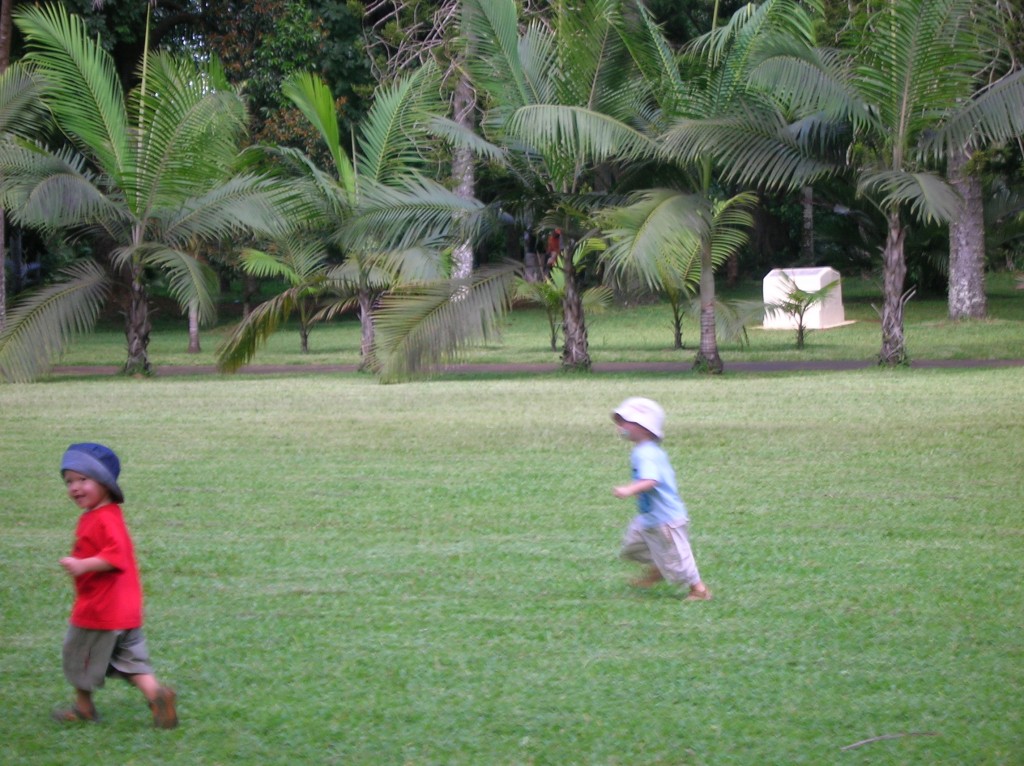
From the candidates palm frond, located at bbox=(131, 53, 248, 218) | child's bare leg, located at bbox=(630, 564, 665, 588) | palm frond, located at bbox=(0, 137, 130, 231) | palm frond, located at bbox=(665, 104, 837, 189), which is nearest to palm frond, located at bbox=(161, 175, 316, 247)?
palm frond, located at bbox=(131, 53, 248, 218)

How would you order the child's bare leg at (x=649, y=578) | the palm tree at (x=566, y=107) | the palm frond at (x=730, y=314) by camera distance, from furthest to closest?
the palm frond at (x=730, y=314) → the palm tree at (x=566, y=107) → the child's bare leg at (x=649, y=578)

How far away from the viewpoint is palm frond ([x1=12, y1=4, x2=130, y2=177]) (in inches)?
677

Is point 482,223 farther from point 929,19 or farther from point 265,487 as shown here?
point 265,487

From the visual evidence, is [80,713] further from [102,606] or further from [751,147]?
[751,147]

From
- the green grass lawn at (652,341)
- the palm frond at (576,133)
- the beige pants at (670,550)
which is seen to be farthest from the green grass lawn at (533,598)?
the green grass lawn at (652,341)

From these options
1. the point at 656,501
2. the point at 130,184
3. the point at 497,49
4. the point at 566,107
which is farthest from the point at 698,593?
the point at 130,184

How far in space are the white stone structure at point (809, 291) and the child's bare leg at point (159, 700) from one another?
20.2 m

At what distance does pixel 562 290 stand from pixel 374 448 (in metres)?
8.10

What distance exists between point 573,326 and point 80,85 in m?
7.42

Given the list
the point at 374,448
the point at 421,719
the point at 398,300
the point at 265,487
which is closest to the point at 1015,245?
the point at 398,300

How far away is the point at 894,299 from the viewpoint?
669 inches

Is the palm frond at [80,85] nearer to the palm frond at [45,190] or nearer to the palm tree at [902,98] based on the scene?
the palm frond at [45,190]

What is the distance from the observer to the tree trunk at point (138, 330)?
727 inches

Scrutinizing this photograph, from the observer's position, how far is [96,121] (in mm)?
17891
